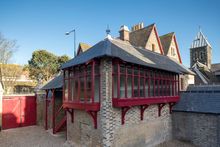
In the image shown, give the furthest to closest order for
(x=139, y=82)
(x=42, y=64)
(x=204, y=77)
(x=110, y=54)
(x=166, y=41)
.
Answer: (x=42, y=64) → (x=204, y=77) → (x=166, y=41) → (x=139, y=82) → (x=110, y=54)

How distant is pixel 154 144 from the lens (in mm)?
10336

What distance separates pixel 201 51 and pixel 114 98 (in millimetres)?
36096

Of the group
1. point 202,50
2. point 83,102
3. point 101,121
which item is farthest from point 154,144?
point 202,50

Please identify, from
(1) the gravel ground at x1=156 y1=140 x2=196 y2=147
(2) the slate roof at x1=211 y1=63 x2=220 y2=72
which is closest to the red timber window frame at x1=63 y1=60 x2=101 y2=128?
(1) the gravel ground at x1=156 y1=140 x2=196 y2=147

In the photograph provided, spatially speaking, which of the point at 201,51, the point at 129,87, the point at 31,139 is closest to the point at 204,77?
the point at 201,51

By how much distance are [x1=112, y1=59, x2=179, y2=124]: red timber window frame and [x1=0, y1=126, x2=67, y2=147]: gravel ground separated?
5.19 metres

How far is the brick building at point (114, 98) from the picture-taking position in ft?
25.7

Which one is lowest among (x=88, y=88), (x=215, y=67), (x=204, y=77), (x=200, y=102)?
(x=200, y=102)

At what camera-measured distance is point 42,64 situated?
3312 cm

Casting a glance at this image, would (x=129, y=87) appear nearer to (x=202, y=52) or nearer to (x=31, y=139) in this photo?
(x=31, y=139)

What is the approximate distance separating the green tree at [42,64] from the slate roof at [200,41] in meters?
30.2

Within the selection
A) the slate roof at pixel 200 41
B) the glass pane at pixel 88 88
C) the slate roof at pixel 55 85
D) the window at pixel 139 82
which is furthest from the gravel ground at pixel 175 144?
the slate roof at pixel 200 41

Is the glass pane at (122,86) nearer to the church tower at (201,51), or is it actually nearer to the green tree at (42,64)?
the green tree at (42,64)

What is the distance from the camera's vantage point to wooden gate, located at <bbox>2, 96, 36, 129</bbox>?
578 inches
